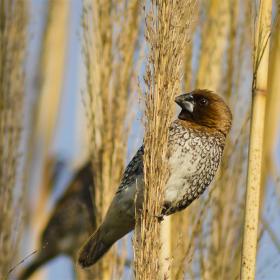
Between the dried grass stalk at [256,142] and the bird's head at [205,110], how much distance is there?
3.55 ft

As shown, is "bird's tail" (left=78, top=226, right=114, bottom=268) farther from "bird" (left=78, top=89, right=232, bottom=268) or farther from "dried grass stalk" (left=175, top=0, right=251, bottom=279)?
"dried grass stalk" (left=175, top=0, right=251, bottom=279)

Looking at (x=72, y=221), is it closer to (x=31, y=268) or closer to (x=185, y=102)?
(x=31, y=268)

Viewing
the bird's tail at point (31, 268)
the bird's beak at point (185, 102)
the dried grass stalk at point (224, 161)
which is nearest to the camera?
the bird's beak at point (185, 102)

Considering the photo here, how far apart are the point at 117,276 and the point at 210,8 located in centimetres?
167

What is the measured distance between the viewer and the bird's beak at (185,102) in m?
4.42

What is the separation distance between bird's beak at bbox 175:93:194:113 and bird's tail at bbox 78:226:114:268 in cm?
74

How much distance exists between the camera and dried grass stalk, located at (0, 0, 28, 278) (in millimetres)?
5781

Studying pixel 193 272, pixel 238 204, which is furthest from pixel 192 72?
pixel 193 272

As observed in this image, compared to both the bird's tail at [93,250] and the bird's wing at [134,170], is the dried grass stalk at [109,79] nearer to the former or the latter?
the bird's tail at [93,250]

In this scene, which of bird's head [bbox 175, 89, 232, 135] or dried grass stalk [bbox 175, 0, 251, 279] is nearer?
bird's head [bbox 175, 89, 232, 135]

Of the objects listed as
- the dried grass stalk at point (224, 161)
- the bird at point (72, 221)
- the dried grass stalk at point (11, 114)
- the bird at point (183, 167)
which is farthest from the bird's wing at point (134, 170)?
the bird at point (72, 221)

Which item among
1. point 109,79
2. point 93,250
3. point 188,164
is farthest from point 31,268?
point 188,164

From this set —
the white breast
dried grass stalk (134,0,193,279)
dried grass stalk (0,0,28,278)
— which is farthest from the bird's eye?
dried grass stalk (0,0,28,278)

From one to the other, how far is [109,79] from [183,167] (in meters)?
1.36
